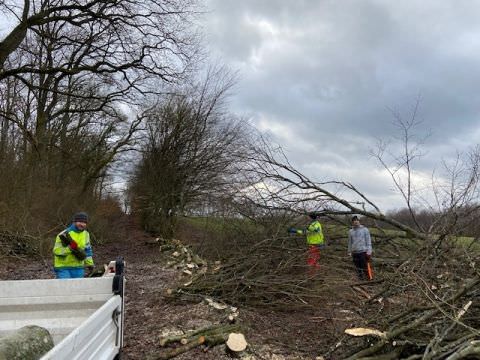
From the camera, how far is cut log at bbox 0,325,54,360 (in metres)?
2.92

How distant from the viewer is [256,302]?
7.24m

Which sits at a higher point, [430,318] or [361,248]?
[361,248]

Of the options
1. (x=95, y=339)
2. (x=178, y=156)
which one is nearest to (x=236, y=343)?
(x=95, y=339)

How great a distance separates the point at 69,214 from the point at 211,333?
13383mm

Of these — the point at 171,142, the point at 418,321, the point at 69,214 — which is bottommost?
the point at 418,321

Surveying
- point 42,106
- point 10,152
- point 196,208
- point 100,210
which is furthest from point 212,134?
point 10,152

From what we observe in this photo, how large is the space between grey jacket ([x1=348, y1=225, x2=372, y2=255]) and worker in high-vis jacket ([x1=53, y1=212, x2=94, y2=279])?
5.61 meters

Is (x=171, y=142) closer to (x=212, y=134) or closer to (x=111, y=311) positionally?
(x=212, y=134)

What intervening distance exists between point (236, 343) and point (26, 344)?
9.08 feet

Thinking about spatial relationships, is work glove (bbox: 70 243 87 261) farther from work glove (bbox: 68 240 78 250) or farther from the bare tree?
the bare tree

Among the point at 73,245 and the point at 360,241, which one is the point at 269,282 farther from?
the point at 360,241

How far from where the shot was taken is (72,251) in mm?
6691

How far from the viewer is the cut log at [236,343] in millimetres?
5328

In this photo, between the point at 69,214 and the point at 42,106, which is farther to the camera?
the point at 42,106
